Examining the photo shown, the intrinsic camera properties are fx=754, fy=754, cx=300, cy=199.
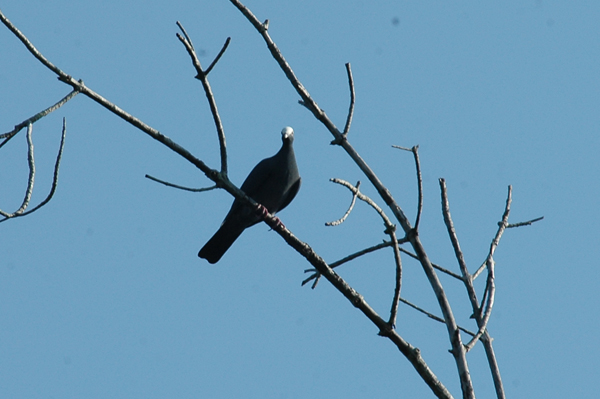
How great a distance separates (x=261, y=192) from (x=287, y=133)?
0.64 metres

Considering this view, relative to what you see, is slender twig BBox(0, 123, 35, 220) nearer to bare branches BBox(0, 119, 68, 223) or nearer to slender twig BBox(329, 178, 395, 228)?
bare branches BBox(0, 119, 68, 223)

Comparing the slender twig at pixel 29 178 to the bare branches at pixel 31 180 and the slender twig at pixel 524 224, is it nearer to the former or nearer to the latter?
the bare branches at pixel 31 180

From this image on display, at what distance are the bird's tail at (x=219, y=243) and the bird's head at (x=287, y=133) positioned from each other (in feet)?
3.18

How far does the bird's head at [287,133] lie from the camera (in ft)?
23.5

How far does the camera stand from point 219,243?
23.2ft

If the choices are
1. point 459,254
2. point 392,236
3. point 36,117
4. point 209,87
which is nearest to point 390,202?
point 459,254

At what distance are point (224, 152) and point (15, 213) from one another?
1025 mm

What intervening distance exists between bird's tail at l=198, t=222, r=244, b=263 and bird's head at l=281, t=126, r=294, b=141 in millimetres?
968

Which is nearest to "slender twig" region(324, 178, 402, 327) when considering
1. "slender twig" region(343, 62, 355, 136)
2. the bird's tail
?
"slender twig" region(343, 62, 355, 136)

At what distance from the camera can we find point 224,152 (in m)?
3.59

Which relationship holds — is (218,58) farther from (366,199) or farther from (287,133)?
(287,133)

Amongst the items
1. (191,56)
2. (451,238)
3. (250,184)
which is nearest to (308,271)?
(451,238)

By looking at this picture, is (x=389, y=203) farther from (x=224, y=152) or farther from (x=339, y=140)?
(x=224, y=152)

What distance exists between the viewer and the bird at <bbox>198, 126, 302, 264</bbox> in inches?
274
